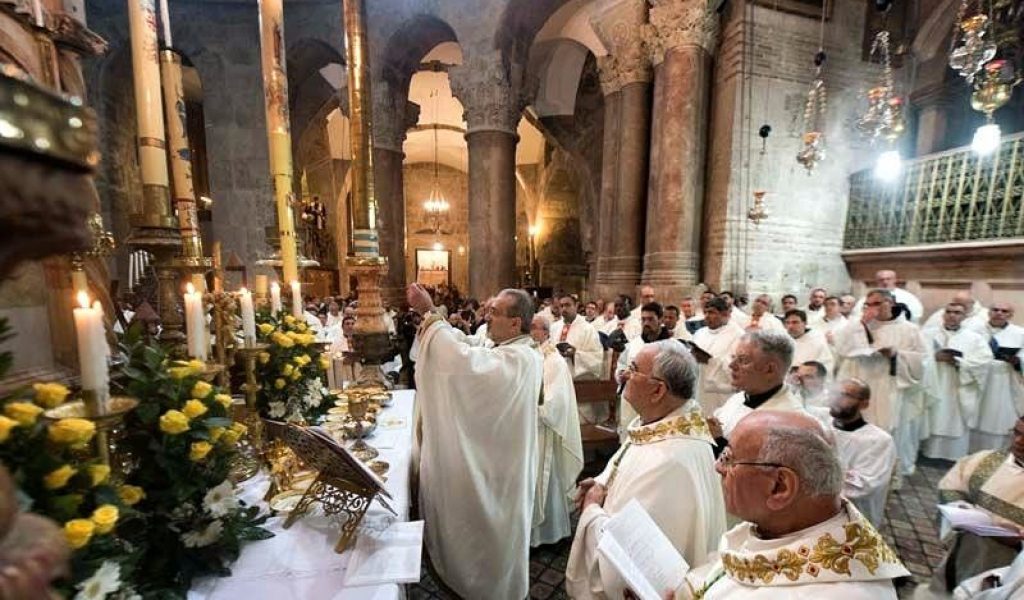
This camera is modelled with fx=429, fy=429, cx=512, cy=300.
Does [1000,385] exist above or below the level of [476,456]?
below

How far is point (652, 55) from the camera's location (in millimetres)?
8539

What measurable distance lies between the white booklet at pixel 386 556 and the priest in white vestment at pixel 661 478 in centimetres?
78

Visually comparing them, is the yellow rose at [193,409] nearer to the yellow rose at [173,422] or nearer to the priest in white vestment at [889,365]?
the yellow rose at [173,422]

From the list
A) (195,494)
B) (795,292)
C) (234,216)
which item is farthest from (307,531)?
(234,216)

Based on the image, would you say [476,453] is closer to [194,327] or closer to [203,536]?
[203,536]

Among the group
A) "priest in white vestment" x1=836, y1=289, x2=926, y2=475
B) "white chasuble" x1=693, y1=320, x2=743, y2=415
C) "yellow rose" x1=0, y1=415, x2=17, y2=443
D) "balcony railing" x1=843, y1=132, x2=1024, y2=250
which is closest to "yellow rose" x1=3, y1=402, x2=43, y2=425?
"yellow rose" x1=0, y1=415, x2=17, y2=443

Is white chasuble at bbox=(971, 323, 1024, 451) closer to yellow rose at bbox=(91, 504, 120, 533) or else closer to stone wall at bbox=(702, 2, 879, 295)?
stone wall at bbox=(702, 2, 879, 295)

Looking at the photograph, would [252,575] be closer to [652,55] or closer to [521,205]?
[652,55]

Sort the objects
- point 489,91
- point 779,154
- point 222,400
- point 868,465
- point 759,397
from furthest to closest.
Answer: point 489,91 < point 779,154 < point 868,465 < point 759,397 < point 222,400

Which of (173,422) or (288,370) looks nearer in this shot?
(173,422)

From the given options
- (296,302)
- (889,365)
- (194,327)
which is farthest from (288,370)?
(889,365)

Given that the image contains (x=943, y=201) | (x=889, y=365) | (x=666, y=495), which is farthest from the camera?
(x=943, y=201)

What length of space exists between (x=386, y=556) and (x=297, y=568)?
1.05 ft

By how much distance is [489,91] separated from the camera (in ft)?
34.8
